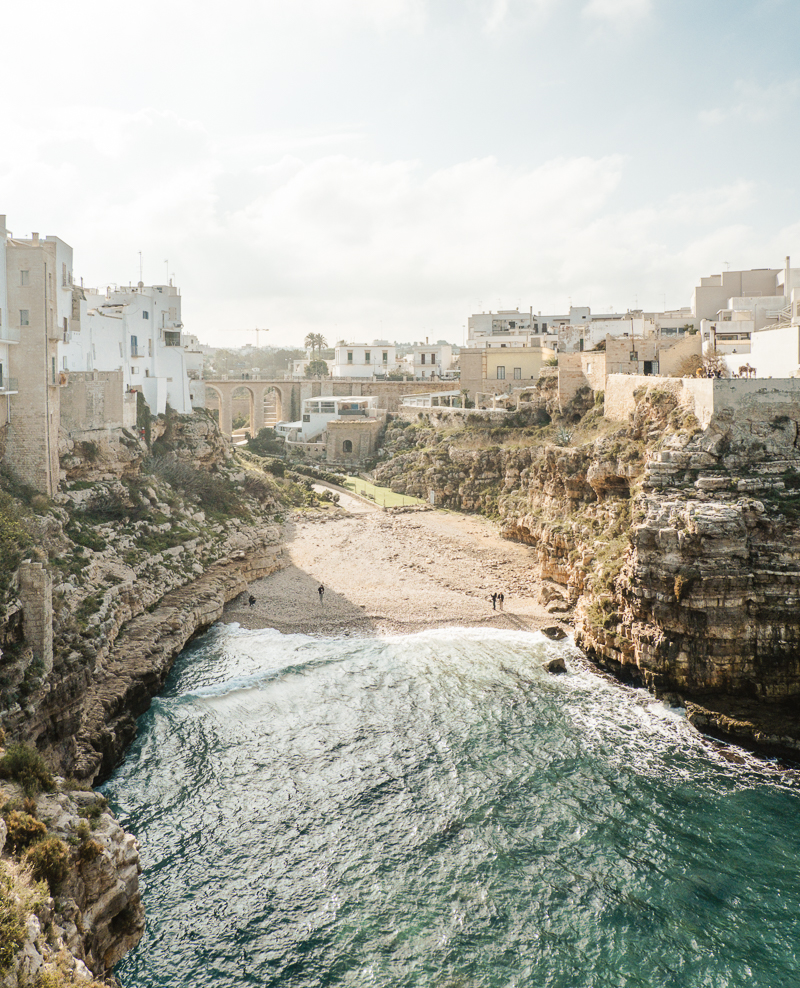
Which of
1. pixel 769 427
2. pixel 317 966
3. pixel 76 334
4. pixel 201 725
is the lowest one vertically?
pixel 317 966

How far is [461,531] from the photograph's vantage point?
49906mm

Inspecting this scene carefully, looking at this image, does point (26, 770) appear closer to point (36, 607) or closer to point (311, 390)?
point (36, 607)

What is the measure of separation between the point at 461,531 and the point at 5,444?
95.1ft

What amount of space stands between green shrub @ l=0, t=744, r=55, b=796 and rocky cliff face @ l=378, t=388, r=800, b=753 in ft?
66.4

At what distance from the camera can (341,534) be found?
4931 centimetres

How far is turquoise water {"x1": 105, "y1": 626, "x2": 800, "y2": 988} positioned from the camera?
627 inches

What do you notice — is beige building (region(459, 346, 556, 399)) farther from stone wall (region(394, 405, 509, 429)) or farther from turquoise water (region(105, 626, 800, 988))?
turquoise water (region(105, 626, 800, 988))

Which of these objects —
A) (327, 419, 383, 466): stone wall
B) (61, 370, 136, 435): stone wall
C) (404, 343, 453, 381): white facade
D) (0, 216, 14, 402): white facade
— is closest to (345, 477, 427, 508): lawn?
(327, 419, 383, 466): stone wall

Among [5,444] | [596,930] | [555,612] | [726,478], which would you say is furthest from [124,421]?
[596,930]

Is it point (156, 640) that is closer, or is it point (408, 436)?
point (156, 640)

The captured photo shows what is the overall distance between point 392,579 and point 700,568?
60.7 ft

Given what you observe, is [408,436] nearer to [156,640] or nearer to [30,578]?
[156,640]

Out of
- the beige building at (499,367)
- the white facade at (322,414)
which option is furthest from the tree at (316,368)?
the beige building at (499,367)

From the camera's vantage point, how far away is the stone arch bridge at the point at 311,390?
78.6m
